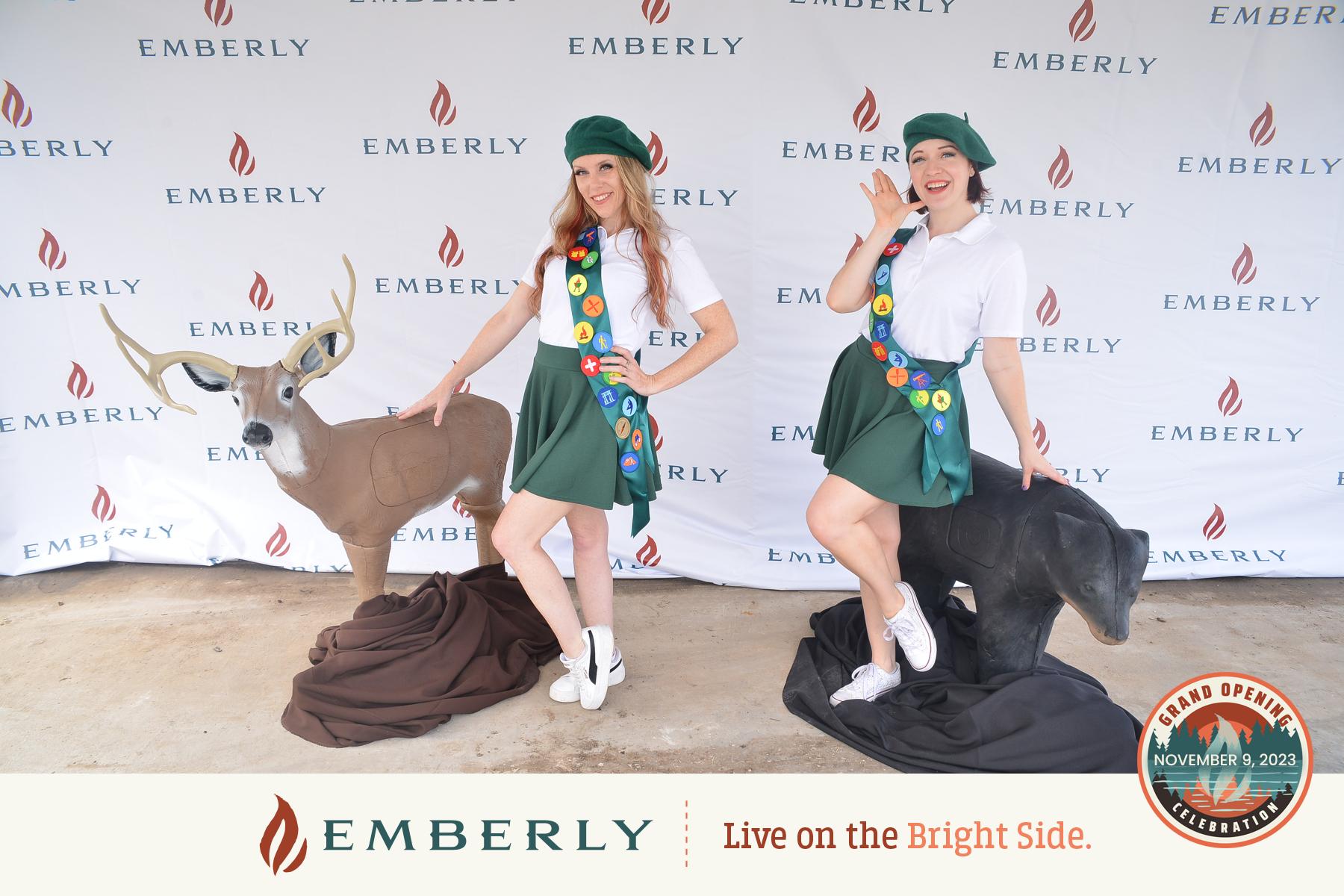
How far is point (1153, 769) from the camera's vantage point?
211 centimetres

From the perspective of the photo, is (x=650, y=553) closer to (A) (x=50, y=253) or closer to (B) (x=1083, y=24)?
(B) (x=1083, y=24)

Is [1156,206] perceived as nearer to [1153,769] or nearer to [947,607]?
[947,607]

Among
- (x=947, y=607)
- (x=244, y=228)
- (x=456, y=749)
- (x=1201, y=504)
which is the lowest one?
(x=456, y=749)

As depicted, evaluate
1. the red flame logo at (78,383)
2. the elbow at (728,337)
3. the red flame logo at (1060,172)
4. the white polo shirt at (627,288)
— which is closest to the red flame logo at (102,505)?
the red flame logo at (78,383)

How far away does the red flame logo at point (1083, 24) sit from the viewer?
3480 millimetres

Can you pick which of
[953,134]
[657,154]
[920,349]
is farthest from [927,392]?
[657,154]

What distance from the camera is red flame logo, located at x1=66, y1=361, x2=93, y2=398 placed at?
3.93 meters

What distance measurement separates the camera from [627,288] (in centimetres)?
250

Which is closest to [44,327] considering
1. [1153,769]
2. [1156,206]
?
[1153,769]

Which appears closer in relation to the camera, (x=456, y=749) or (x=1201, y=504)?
(x=456, y=749)

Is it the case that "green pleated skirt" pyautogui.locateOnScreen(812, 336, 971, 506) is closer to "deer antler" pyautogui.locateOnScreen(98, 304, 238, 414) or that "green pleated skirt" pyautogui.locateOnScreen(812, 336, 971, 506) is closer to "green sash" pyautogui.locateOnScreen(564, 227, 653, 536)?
"green sash" pyautogui.locateOnScreen(564, 227, 653, 536)

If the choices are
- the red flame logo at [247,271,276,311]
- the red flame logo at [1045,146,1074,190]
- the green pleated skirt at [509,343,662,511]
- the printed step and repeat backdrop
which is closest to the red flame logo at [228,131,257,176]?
the printed step and repeat backdrop
